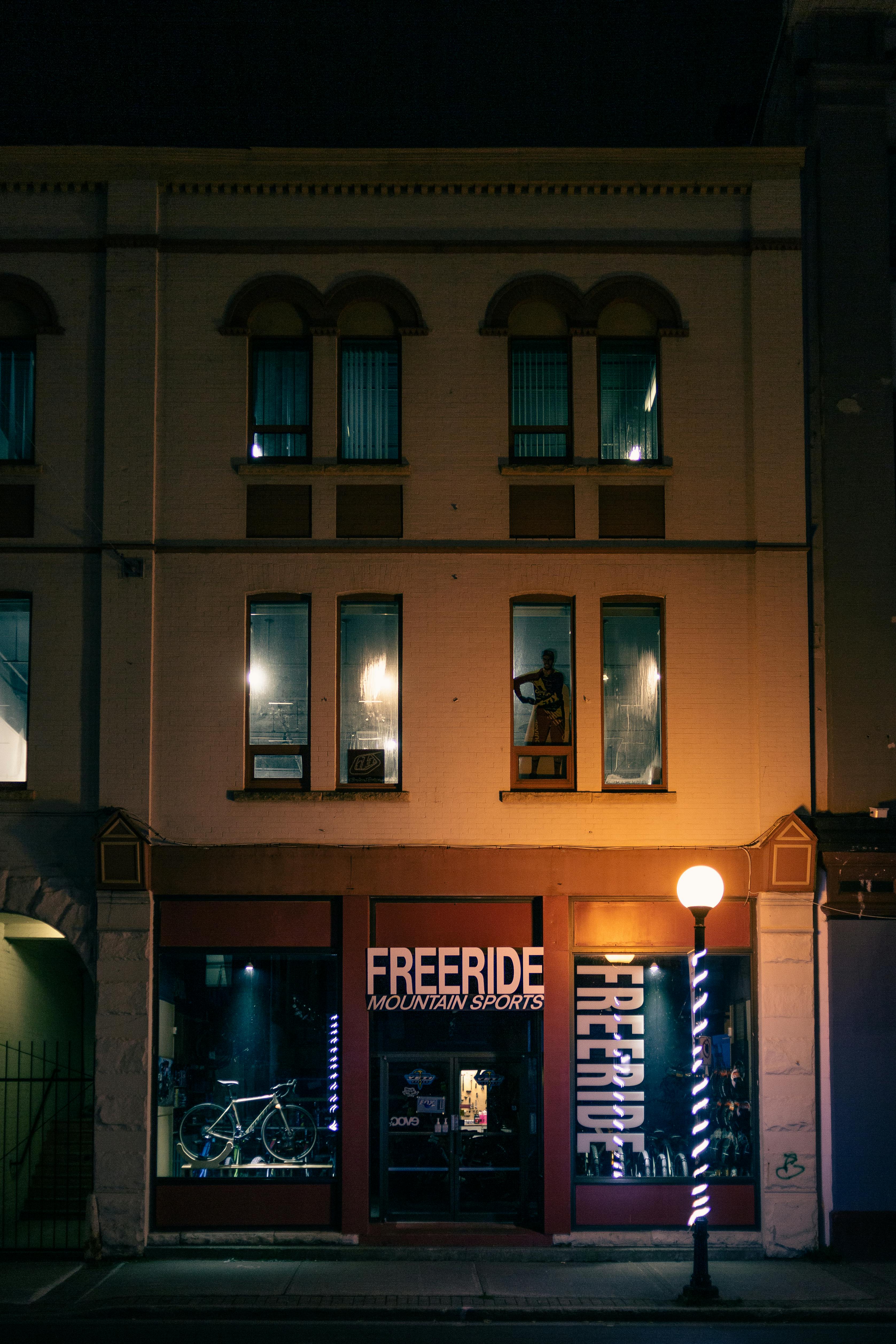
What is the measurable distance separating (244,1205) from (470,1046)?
3119 mm

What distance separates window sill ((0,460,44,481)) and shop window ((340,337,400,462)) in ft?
12.1

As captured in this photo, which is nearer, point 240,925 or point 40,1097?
point 240,925

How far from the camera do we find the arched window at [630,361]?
50.5 ft

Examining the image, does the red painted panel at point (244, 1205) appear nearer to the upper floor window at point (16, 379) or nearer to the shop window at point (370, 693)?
the shop window at point (370, 693)

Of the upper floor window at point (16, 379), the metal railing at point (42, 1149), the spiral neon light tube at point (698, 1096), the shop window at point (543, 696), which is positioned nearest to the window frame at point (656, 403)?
the shop window at point (543, 696)

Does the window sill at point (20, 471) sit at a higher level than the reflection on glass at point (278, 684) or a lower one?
higher

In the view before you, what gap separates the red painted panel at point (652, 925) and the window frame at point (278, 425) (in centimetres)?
645

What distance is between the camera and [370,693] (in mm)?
15117

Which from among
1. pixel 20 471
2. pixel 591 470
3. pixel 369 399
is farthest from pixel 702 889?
pixel 20 471

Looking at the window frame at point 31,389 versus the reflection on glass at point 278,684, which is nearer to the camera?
the reflection on glass at point 278,684

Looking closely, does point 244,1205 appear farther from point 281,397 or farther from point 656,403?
point 656,403

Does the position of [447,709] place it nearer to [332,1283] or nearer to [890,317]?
[332,1283]

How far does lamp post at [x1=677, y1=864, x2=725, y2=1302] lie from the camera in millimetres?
12297

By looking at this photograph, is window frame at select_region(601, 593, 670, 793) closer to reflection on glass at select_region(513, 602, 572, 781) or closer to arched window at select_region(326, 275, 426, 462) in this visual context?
reflection on glass at select_region(513, 602, 572, 781)
